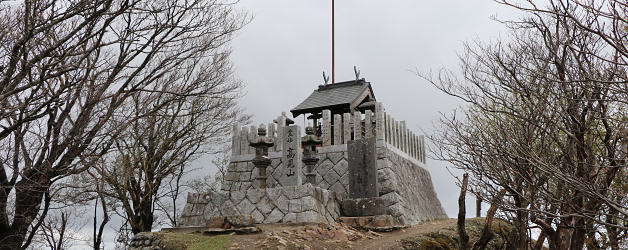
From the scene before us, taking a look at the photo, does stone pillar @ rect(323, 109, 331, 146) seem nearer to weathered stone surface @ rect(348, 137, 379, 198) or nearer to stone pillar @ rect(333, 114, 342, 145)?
stone pillar @ rect(333, 114, 342, 145)

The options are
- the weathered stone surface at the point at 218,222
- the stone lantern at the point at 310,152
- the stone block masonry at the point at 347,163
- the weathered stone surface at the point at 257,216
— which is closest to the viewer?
the weathered stone surface at the point at 218,222

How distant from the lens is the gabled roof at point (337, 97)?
591 inches

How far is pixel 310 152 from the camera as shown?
12148 millimetres

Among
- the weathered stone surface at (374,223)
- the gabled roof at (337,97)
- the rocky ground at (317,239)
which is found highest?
the gabled roof at (337,97)

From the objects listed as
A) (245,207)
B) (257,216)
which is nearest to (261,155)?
(245,207)

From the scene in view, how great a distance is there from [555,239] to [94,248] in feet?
39.7

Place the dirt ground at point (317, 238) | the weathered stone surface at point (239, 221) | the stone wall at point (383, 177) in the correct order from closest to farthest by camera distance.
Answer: the dirt ground at point (317, 238) → the weathered stone surface at point (239, 221) → the stone wall at point (383, 177)

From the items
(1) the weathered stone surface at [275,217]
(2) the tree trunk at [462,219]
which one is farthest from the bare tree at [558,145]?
(1) the weathered stone surface at [275,217]

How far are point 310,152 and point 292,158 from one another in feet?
2.78

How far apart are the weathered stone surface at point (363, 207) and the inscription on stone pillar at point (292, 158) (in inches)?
48.3

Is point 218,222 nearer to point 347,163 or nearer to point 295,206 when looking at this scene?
point 295,206

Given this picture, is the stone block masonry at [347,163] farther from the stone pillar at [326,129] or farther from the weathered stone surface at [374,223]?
the weathered stone surface at [374,223]

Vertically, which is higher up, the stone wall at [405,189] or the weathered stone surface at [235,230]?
the stone wall at [405,189]

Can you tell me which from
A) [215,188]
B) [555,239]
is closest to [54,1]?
[555,239]
